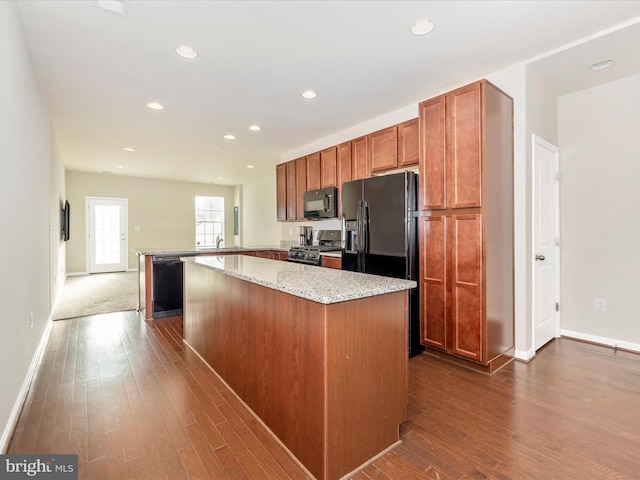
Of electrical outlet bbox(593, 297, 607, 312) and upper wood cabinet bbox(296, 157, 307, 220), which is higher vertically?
upper wood cabinet bbox(296, 157, 307, 220)

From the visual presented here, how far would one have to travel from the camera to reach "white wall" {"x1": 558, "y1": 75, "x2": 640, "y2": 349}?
3018 mm

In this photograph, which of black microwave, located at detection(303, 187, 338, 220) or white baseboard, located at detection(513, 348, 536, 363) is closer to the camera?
white baseboard, located at detection(513, 348, 536, 363)

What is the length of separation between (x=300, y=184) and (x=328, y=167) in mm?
784

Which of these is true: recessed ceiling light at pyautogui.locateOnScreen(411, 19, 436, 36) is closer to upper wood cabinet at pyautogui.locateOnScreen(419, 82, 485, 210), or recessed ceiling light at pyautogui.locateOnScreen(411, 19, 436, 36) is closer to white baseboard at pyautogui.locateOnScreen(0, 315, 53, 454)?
upper wood cabinet at pyautogui.locateOnScreen(419, 82, 485, 210)

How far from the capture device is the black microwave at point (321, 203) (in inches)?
174

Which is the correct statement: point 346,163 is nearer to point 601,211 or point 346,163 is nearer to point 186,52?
point 186,52

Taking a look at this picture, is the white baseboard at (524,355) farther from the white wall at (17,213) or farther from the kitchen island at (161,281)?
the kitchen island at (161,281)

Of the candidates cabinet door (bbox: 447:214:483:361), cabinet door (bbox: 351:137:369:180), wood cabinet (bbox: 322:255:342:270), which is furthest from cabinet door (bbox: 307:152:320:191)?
cabinet door (bbox: 447:214:483:361)

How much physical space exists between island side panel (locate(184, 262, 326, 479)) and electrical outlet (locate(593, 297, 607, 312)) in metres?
3.41

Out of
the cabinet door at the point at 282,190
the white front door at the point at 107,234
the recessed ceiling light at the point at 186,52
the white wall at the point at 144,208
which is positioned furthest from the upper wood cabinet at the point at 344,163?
the white front door at the point at 107,234

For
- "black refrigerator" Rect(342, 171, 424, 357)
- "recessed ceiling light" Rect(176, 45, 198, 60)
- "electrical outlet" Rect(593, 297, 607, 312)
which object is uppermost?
"recessed ceiling light" Rect(176, 45, 198, 60)

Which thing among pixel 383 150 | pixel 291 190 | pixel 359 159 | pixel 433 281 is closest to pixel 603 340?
pixel 433 281

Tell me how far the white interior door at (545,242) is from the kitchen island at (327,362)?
6.90 feet

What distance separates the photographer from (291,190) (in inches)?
215
